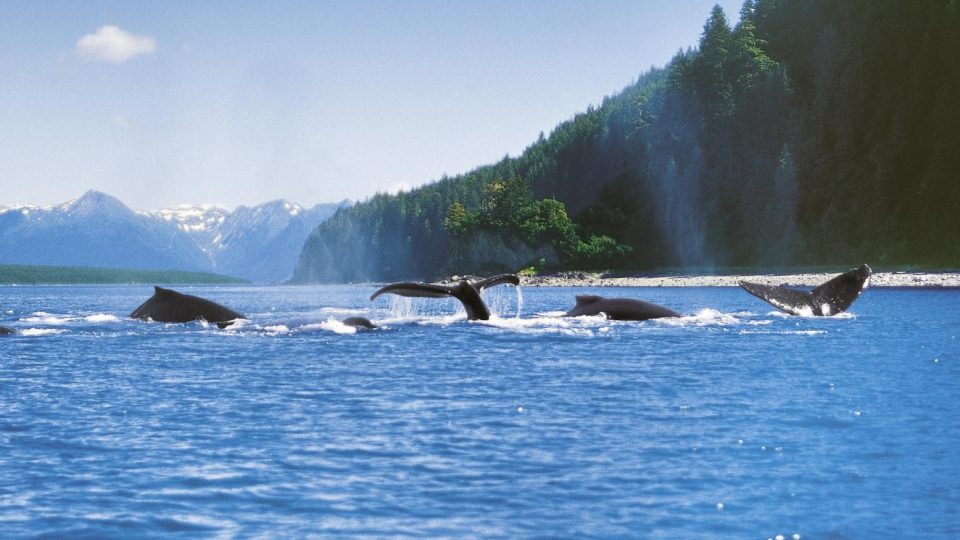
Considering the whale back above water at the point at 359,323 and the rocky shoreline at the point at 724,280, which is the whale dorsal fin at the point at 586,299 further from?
the rocky shoreline at the point at 724,280

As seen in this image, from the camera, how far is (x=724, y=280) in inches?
4392

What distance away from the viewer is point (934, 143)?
399ft

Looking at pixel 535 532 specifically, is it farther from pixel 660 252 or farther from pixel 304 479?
pixel 660 252

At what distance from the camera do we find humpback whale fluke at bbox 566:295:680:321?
135 ft

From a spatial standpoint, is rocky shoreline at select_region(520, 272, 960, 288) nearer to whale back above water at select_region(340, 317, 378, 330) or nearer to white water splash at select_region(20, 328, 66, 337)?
whale back above water at select_region(340, 317, 378, 330)

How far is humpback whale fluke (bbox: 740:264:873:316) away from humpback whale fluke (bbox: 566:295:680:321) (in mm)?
5032

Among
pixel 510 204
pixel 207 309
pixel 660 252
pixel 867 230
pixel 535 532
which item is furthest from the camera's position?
pixel 510 204

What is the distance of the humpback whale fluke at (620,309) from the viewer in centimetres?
4125

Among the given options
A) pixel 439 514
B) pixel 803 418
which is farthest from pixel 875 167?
pixel 439 514

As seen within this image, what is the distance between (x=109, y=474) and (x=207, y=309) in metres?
28.3

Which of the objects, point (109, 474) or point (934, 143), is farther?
point (934, 143)

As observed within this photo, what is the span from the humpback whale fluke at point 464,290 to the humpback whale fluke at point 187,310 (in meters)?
9.35

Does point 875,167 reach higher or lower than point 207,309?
higher

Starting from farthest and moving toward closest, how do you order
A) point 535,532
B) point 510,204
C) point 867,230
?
point 510,204 → point 867,230 → point 535,532
